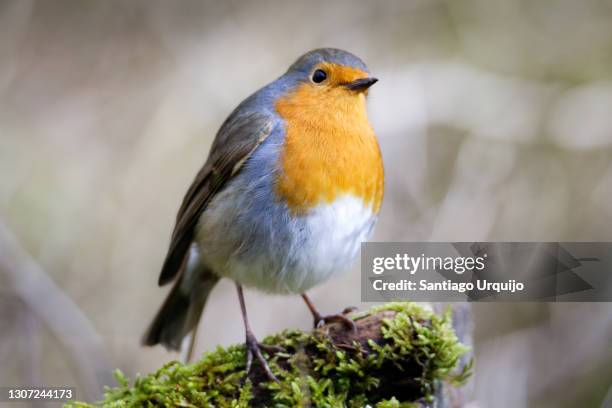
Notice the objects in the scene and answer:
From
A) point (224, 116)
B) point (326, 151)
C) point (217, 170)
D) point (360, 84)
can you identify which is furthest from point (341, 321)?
point (224, 116)

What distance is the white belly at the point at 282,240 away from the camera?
310 cm

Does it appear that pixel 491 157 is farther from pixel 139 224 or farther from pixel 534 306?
pixel 139 224

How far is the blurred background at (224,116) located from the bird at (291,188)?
1596mm

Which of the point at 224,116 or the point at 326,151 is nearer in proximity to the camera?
the point at 326,151

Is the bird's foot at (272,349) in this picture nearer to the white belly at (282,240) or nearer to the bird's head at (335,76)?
the white belly at (282,240)

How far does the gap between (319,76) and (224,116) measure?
2382mm

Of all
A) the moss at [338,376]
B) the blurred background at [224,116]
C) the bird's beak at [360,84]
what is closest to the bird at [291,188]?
the bird's beak at [360,84]

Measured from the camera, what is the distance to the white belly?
122 inches

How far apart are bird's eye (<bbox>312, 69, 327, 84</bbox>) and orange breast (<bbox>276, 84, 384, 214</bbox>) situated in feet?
0.16

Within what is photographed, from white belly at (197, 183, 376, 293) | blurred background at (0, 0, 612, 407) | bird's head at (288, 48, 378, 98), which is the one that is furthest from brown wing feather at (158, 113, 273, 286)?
blurred background at (0, 0, 612, 407)

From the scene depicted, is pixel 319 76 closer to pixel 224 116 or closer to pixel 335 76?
pixel 335 76

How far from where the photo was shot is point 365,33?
595 cm

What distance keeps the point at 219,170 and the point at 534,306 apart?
295 cm

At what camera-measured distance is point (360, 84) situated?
10.9ft
